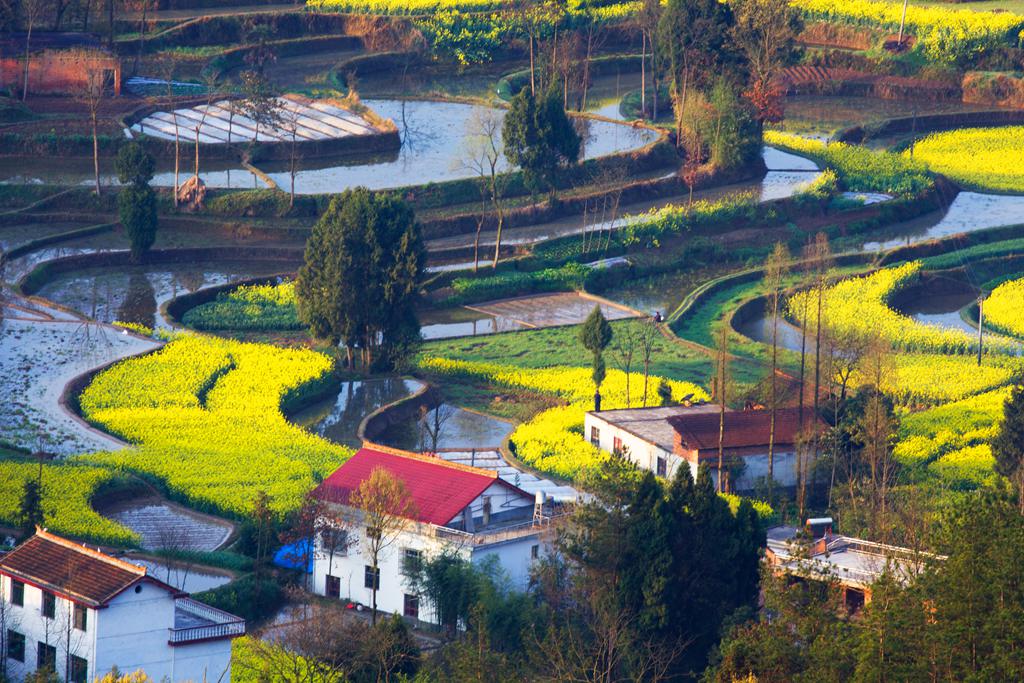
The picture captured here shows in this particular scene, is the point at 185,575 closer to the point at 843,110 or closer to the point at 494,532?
the point at 494,532

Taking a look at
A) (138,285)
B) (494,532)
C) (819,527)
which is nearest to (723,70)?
(138,285)

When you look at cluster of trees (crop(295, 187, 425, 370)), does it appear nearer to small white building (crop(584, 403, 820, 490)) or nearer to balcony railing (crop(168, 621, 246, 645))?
small white building (crop(584, 403, 820, 490))

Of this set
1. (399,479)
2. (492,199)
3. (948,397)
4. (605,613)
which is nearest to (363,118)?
(492,199)

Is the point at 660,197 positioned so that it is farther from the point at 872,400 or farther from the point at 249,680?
the point at 249,680

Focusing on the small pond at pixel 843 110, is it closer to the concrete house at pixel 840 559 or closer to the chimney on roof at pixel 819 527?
the chimney on roof at pixel 819 527

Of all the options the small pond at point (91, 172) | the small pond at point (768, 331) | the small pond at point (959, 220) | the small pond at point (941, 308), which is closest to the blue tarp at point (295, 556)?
the small pond at point (768, 331)

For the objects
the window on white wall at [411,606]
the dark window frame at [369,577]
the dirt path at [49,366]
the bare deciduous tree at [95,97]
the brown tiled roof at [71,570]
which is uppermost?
the bare deciduous tree at [95,97]

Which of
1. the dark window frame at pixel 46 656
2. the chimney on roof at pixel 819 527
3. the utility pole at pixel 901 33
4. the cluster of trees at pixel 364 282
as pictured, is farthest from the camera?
the utility pole at pixel 901 33
